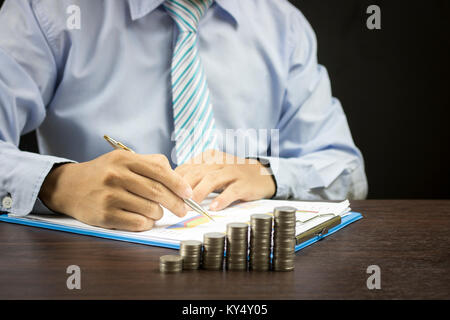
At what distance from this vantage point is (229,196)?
1.07 metres

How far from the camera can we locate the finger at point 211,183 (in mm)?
1059

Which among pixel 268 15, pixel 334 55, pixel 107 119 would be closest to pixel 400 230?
pixel 107 119

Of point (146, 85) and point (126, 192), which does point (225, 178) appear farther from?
point (146, 85)

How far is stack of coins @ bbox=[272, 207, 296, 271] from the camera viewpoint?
0.68 meters

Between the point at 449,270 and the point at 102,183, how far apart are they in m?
0.61

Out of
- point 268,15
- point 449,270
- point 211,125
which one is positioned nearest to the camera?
point 449,270

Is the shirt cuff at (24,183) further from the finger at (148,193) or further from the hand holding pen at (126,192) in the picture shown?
the finger at (148,193)

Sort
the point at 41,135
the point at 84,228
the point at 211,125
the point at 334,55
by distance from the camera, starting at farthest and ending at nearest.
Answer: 1. the point at 334,55
2. the point at 41,135
3. the point at 211,125
4. the point at 84,228

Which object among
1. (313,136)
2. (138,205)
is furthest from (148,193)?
(313,136)

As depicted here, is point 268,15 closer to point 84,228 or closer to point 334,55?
point 334,55

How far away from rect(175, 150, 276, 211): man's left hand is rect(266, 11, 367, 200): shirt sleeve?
18 cm

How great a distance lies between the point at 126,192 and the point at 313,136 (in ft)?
2.98

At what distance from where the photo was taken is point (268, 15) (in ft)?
5.45
